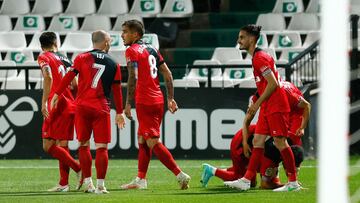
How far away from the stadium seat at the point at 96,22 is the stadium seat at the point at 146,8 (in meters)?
0.57

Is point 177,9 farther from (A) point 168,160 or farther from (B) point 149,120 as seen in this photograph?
(A) point 168,160

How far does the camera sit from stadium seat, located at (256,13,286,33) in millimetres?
20828

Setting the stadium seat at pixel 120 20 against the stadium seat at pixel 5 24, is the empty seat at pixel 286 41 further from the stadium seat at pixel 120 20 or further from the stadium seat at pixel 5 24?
the stadium seat at pixel 5 24

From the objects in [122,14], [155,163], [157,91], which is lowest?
[155,163]

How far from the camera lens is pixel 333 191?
562 centimetres

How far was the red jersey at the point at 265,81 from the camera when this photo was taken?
11.0m

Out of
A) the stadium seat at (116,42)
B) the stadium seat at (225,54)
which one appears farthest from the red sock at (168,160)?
the stadium seat at (116,42)

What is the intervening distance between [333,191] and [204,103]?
11.7m

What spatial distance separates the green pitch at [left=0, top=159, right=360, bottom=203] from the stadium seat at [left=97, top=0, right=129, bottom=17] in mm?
5331

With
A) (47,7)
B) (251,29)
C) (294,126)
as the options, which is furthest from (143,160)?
(47,7)

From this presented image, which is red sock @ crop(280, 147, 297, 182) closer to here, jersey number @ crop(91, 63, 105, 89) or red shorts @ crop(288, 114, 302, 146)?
red shorts @ crop(288, 114, 302, 146)

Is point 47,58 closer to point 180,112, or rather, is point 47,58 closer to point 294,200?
point 294,200

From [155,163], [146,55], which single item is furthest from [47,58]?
[155,163]

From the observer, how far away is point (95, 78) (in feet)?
37.1
